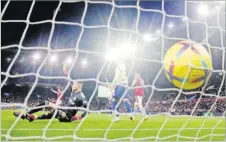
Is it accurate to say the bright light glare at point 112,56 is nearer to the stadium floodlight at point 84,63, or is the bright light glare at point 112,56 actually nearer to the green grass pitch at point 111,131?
the green grass pitch at point 111,131

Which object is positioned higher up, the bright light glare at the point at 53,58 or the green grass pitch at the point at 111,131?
the green grass pitch at the point at 111,131

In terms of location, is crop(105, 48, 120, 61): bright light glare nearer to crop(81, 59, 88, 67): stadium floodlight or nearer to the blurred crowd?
the blurred crowd

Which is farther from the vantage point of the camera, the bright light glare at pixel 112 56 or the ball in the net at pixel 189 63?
the bright light glare at pixel 112 56

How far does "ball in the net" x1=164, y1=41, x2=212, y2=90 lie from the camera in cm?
251

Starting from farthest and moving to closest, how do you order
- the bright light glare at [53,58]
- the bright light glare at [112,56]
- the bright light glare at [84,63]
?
the bright light glare at [84,63] → the bright light glare at [53,58] → the bright light glare at [112,56]

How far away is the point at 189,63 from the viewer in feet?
7.85

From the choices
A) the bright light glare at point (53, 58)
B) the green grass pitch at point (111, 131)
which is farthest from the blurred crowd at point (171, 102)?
the green grass pitch at point (111, 131)

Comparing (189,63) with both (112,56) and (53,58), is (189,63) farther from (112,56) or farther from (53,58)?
(53,58)

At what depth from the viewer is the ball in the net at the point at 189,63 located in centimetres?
251

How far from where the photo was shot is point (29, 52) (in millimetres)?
12898

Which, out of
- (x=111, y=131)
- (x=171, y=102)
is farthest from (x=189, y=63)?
(x=171, y=102)

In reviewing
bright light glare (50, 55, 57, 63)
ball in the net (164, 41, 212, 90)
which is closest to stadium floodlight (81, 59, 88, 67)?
bright light glare (50, 55, 57, 63)

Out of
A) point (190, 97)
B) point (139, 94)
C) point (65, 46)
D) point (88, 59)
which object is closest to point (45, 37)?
point (65, 46)

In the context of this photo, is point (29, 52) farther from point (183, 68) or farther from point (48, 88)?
point (183, 68)
